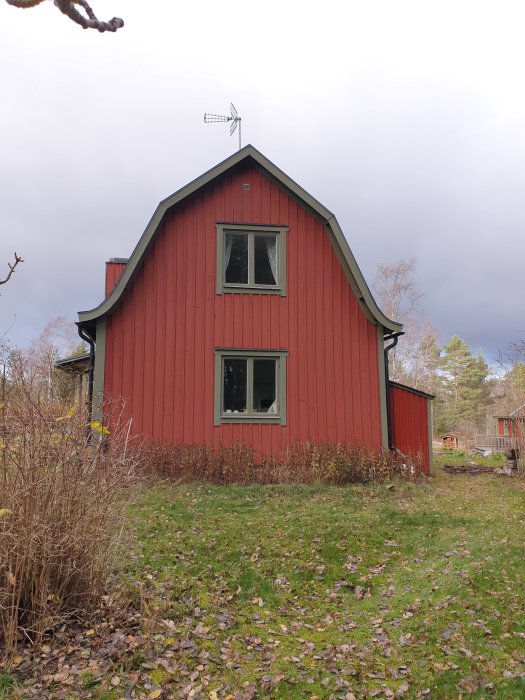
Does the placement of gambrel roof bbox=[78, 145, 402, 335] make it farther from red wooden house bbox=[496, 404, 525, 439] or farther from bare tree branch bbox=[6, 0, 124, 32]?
bare tree branch bbox=[6, 0, 124, 32]

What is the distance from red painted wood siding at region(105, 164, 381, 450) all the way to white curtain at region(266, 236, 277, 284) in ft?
1.09

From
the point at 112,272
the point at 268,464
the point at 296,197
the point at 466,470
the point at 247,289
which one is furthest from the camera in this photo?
the point at 466,470

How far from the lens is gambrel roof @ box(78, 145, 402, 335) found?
11594mm

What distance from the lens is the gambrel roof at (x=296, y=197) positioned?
11.6 m

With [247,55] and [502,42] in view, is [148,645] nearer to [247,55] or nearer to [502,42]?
[247,55]

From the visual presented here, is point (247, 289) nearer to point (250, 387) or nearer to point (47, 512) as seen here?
point (250, 387)

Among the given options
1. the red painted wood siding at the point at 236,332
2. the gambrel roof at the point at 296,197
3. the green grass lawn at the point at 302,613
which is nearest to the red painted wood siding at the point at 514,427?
the red painted wood siding at the point at 236,332

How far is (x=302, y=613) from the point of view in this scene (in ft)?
17.2

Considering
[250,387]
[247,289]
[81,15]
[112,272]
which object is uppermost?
[112,272]

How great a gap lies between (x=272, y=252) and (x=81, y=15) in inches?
426

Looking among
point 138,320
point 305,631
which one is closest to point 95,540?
point 305,631

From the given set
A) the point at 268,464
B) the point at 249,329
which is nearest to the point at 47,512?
the point at 268,464

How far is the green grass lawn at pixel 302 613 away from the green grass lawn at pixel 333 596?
2 centimetres

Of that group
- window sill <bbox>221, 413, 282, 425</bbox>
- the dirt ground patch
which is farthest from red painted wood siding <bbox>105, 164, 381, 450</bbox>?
the dirt ground patch
